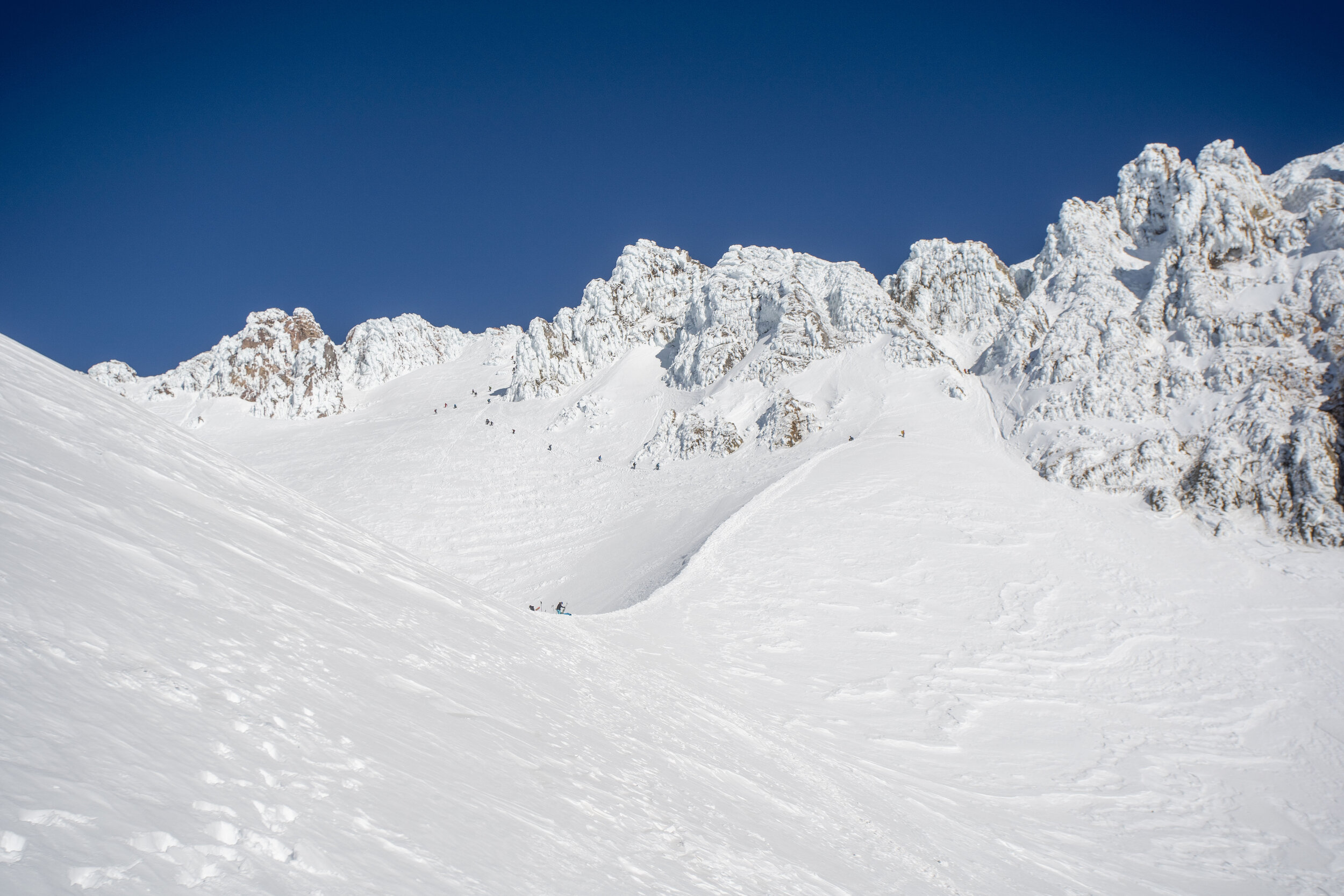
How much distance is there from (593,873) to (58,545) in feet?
21.2

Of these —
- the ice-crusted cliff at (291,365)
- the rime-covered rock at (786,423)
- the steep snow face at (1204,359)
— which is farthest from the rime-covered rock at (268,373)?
the steep snow face at (1204,359)

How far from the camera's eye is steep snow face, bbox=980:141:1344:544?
36.5 metres

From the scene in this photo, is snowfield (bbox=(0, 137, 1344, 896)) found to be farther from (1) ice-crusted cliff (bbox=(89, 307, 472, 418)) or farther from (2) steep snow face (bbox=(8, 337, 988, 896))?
(1) ice-crusted cliff (bbox=(89, 307, 472, 418))

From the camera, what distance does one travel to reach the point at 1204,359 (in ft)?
146

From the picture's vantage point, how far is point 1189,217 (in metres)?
53.2

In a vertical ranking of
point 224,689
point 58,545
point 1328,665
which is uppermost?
point 1328,665

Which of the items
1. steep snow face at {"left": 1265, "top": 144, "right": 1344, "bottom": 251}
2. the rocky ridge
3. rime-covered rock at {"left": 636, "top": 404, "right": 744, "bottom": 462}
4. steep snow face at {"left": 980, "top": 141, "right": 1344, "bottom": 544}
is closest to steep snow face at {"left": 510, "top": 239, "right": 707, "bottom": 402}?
the rocky ridge

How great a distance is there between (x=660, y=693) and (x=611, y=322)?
228ft

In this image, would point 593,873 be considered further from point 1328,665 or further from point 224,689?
point 1328,665

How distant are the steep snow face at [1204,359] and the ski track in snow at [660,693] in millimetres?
3679

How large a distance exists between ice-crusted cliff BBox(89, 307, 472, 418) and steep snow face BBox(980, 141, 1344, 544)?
251ft

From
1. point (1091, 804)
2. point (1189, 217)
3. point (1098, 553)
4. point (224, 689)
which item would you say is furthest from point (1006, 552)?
point (1189, 217)

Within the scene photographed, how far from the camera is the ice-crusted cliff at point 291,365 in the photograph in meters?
78.5

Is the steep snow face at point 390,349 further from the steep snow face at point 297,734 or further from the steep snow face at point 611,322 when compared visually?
the steep snow face at point 297,734
